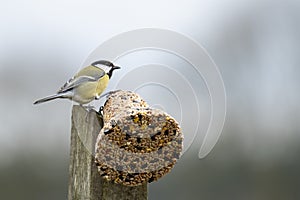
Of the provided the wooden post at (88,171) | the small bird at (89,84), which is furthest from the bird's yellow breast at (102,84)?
the wooden post at (88,171)

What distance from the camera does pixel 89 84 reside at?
1.68 metres

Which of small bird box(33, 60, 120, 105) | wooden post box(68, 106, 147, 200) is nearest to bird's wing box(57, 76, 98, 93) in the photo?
small bird box(33, 60, 120, 105)

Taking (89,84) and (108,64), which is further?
(89,84)

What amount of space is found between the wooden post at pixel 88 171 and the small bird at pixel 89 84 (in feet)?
0.72

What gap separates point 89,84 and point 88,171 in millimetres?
425

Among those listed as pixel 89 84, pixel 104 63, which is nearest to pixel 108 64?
pixel 104 63

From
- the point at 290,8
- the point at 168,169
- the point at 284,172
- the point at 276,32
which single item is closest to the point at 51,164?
the point at 284,172

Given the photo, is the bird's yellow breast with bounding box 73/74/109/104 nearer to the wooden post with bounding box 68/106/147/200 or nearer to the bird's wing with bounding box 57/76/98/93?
the bird's wing with bounding box 57/76/98/93

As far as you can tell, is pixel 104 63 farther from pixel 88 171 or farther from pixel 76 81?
pixel 88 171

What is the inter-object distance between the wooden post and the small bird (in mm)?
219

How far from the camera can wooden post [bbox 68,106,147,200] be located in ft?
4.22

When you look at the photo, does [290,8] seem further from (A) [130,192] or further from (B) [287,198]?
(A) [130,192]

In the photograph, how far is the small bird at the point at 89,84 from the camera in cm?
160

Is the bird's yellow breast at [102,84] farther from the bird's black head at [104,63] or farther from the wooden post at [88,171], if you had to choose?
the wooden post at [88,171]
